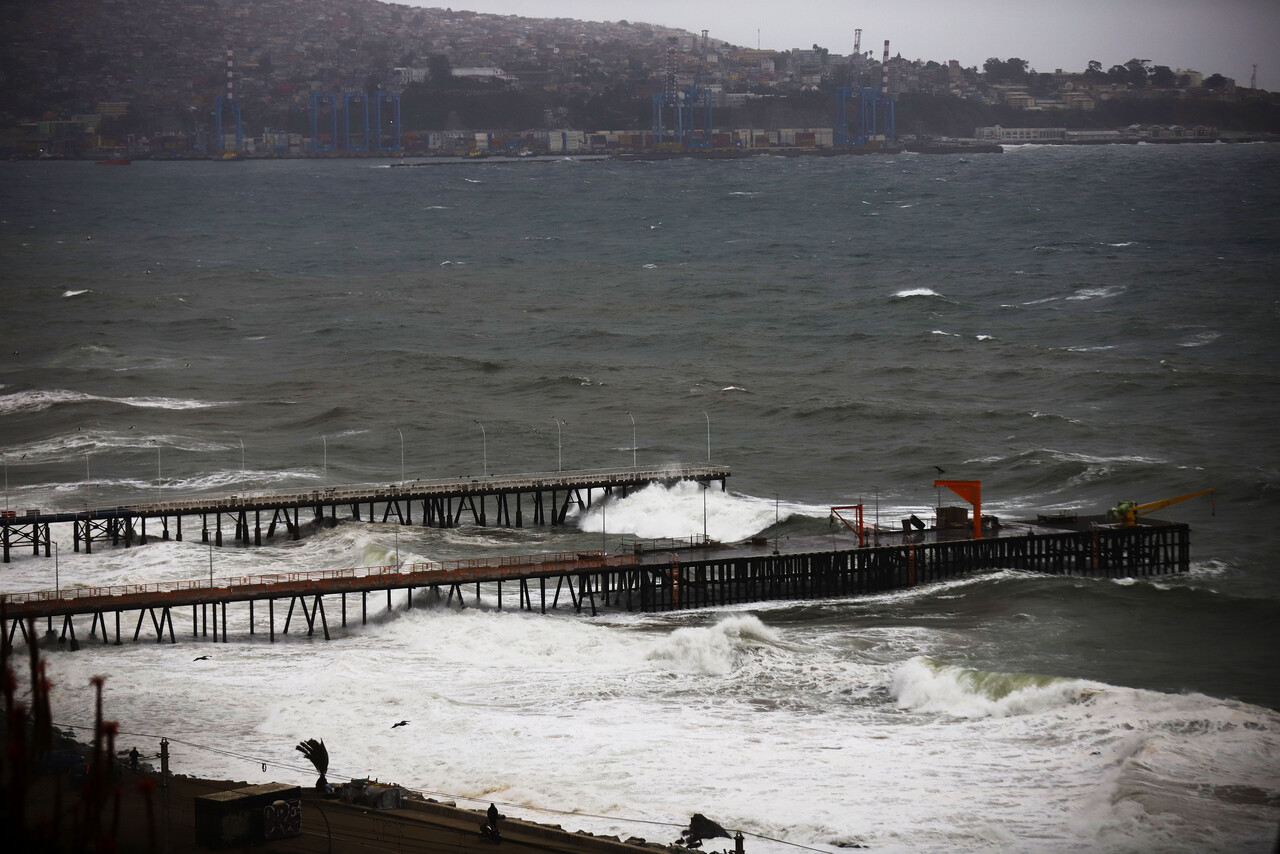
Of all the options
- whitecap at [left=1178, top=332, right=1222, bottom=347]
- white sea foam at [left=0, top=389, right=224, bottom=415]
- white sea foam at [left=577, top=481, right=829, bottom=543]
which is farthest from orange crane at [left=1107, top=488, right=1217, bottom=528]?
white sea foam at [left=0, top=389, right=224, bottom=415]

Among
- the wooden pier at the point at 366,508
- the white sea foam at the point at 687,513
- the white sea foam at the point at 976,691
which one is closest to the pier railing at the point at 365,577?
the wooden pier at the point at 366,508

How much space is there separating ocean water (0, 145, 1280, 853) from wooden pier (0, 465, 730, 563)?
63.7 inches

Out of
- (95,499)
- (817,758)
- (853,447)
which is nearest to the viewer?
(817,758)

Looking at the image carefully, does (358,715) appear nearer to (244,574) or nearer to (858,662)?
(858,662)

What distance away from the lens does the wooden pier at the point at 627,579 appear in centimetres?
6022

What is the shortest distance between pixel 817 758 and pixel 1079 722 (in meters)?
9.27

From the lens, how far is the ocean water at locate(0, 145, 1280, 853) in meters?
43.2

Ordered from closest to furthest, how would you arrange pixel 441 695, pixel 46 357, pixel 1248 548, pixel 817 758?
pixel 817 758
pixel 441 695
pixel 1248 548
pixel 46 357

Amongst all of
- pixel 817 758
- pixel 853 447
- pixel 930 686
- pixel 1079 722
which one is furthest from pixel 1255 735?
pixel 853 447

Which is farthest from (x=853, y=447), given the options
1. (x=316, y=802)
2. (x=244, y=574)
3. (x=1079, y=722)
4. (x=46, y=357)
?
(x=46, y=357)

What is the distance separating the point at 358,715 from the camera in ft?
→ 160

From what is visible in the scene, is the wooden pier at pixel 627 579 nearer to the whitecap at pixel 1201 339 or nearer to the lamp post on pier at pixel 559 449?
the lamp post on pier at pixel 559 449

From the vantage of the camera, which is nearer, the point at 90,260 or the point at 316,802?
the point at 316,802

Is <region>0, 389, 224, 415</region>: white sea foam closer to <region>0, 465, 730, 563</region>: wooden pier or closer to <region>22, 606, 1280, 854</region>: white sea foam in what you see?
<region>0, 465, 730, 563</region>: wooden pier
